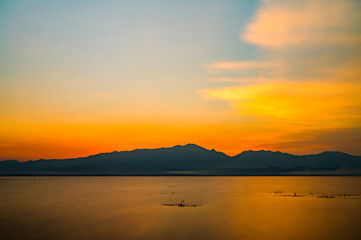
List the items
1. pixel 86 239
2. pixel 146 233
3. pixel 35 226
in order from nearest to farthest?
pixel 86 239, pixel 146 233, pixel 35 226

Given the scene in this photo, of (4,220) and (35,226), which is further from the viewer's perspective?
(4,220)

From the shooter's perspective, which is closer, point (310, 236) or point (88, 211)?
point (310, 236)

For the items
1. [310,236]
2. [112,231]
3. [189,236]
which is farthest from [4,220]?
[310,236]

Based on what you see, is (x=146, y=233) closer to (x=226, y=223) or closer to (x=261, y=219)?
(x=226, y=223)

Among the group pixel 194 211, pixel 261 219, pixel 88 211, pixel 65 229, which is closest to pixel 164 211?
A: pixel 194 211

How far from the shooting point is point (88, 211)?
5322 cm

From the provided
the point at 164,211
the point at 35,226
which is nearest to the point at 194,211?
the point at 164,211

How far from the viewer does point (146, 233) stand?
35188mm

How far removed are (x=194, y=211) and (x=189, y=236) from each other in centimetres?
1925

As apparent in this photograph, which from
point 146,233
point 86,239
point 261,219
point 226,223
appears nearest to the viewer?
point 86,239

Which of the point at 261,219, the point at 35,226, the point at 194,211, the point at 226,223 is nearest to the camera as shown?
the point at 35,226

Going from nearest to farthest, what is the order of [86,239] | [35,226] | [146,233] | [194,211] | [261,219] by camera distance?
[86,239] < [146,233] < [35,226] < [261,219] < [194,211]

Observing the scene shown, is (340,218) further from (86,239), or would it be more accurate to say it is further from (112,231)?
(86,239)

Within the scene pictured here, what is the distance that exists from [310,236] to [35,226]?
2877 cm
